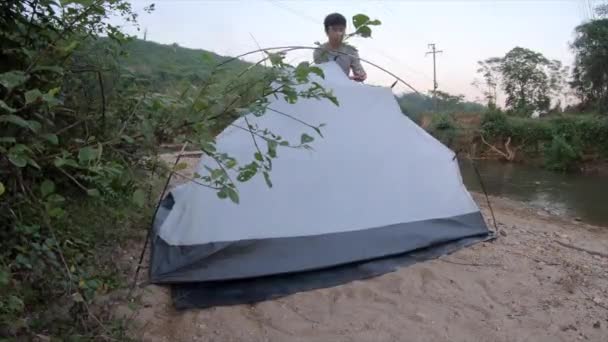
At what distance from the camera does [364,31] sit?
135 cm

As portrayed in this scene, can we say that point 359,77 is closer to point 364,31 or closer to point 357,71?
point 357,71

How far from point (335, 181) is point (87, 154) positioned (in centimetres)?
217

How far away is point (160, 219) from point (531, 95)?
2935 cm

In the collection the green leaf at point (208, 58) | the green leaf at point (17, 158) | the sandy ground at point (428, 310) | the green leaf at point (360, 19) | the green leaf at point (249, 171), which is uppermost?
the green leaf at point (360, 19)

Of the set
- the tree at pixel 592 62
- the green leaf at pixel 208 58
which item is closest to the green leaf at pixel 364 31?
the green leaf at pixel 208 58

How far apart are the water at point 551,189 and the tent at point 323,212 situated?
4912mm

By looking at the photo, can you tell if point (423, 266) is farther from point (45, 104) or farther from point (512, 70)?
point (512, 70)

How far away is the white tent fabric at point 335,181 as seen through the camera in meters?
2.82

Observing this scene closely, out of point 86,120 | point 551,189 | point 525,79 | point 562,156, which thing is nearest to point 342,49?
point 86,120

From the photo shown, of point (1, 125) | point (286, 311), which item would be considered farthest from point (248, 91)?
point (286, 311)

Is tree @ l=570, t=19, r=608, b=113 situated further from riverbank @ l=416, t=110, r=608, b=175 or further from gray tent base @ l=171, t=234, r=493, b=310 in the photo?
gray tent base @ l=171, t=234, r=493, b=310

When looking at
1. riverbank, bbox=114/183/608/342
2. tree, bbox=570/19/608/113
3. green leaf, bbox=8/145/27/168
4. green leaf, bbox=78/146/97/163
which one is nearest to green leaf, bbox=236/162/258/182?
green leaf, bbox=78/146/97/163

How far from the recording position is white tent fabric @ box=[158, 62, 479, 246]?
9.24 feet

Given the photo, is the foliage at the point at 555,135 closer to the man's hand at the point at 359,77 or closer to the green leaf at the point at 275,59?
the man's hand at the point at 359,77
